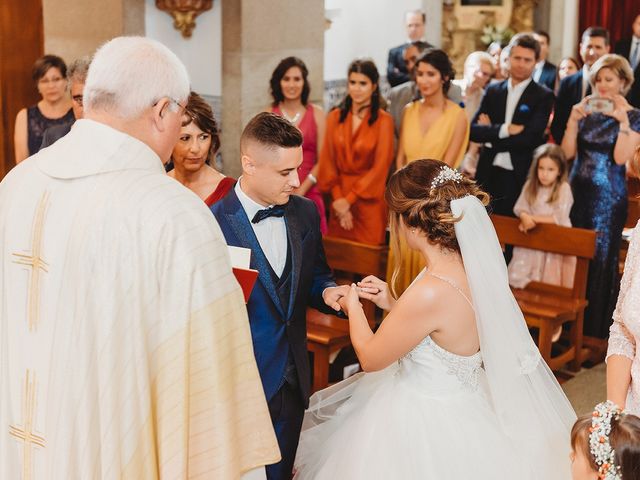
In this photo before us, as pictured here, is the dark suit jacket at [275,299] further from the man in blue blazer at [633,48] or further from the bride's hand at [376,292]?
the man in blue blazer at [633,48]

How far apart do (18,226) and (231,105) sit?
4497 mm

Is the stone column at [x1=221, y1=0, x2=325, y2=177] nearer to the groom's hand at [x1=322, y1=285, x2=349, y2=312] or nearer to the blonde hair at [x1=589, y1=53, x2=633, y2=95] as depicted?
the blonde hair at [x1=589, y1=53, x2=633, y2=95]

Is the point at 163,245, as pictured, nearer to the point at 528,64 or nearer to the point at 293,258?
the point at 293,258

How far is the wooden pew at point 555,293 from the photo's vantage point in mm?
5445

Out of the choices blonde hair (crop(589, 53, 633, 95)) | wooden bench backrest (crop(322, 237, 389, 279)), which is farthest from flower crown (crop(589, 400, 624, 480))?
blonde hair (crop(589, 53, 633, 95))

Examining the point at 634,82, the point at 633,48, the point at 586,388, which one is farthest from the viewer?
the point at 633,48

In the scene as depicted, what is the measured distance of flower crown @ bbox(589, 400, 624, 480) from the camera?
8.06 ft

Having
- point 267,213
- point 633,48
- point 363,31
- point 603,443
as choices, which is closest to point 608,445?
point 603,443

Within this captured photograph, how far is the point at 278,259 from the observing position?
10.7 ft

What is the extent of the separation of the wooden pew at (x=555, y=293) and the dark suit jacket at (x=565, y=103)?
111cm

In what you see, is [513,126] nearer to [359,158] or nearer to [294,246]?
[359,158]

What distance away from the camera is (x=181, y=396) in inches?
84.4

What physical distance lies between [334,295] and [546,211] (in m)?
3.03

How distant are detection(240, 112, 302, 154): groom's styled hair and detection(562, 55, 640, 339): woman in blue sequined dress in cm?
320
